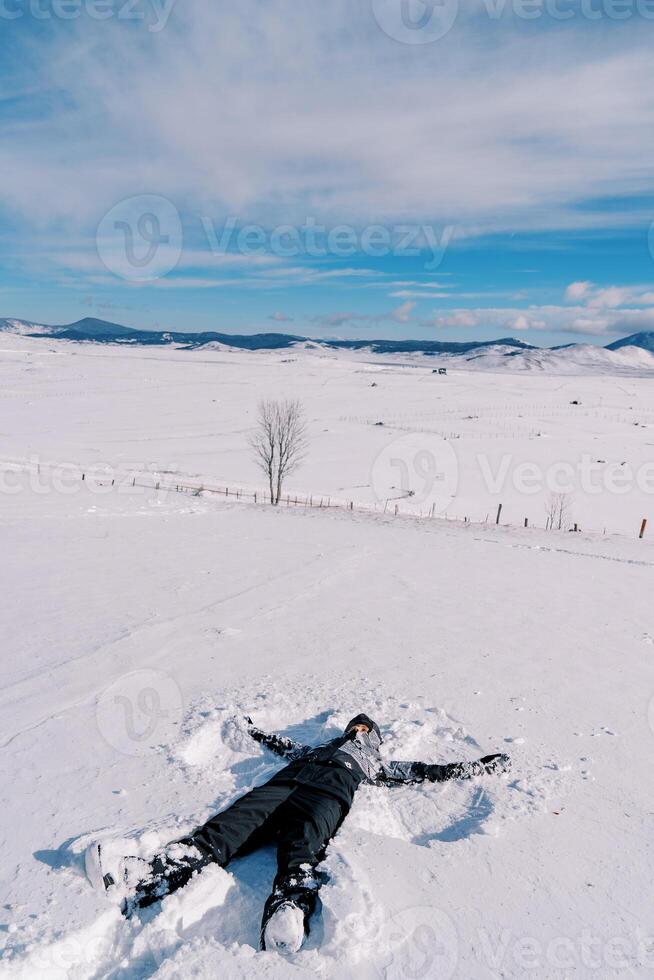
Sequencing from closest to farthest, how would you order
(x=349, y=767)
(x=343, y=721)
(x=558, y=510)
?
(x=349, y=767), (x=343, y=721), (x=558, y=510)

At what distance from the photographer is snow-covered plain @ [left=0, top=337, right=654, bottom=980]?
4.53 metres

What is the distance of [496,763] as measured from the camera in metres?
6.88

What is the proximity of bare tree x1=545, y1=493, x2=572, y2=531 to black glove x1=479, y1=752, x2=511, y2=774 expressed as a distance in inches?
1055

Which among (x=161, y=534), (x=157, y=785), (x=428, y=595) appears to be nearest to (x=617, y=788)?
(x=157, y=785)

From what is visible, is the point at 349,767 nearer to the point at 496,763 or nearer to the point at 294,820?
the point at 294,820

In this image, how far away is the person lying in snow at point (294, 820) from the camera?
15.0ft

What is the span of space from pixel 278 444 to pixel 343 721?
42837 mm

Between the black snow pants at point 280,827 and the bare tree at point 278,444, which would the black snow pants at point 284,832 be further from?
the bare tree at point 278,444

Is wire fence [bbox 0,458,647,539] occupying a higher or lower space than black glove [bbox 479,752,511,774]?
lower

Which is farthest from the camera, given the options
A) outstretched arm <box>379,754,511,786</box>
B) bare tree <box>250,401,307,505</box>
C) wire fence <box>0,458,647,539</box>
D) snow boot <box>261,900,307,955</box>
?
bare tree <box>250,401,307,505</box>

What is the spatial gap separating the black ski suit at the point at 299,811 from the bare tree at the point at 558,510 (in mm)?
27753

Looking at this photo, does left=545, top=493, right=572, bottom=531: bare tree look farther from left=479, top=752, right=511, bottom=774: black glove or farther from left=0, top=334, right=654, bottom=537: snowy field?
left=479, top=752, right=511, bottom=774: black glove

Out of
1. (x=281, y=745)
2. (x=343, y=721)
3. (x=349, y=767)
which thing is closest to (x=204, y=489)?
(x=343, y=721)

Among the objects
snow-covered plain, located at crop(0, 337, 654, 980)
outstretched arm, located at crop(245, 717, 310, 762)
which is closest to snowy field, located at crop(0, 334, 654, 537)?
snow-covered plain, located at crop(0, 337, 654, 980)
